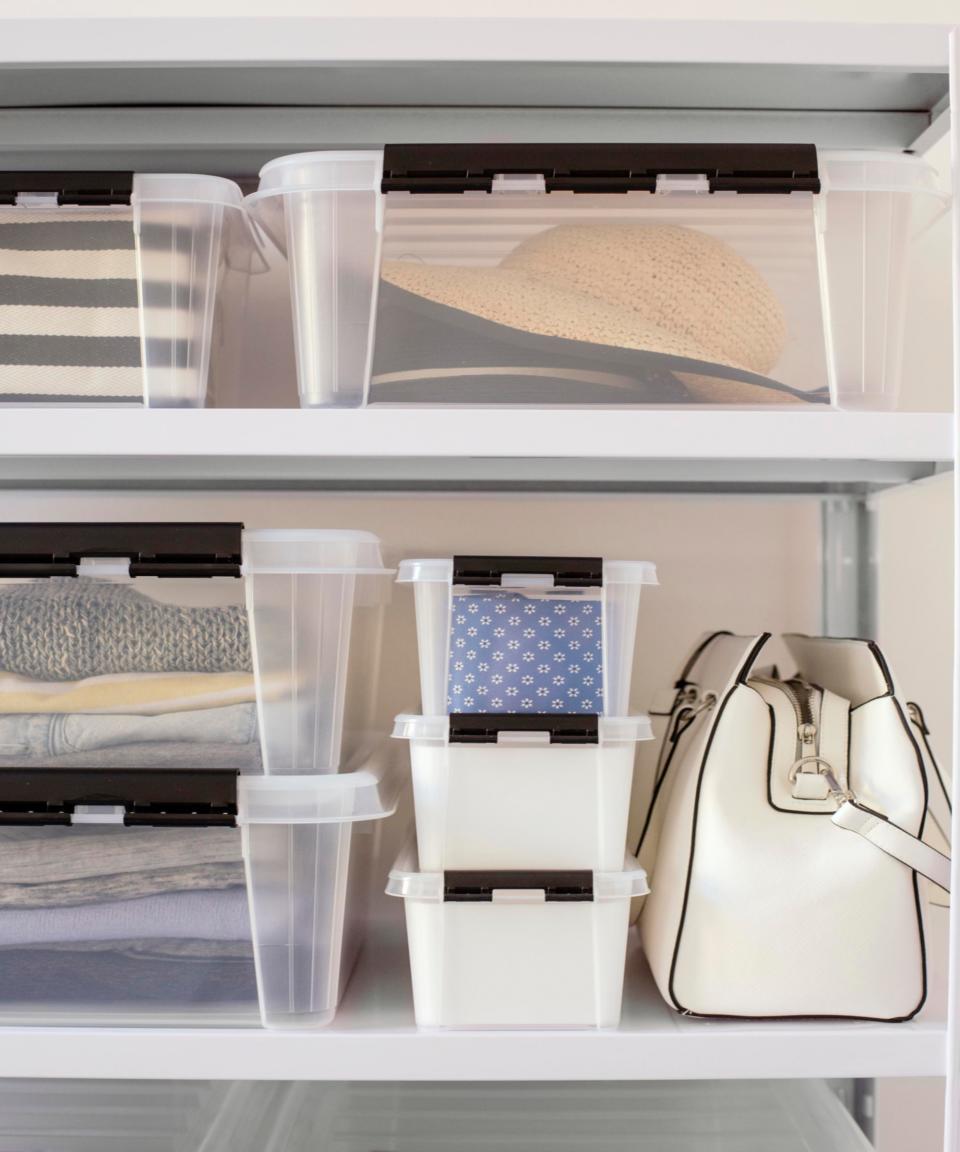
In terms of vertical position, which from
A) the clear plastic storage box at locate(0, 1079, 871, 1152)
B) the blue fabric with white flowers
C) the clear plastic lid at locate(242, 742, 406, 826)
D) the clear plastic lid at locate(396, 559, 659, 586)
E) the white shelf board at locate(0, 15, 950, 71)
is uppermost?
the white shelf board at locate(0, 15, 950, 71)

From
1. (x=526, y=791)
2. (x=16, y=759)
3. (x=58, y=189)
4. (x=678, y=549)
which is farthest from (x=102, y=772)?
(x=678, y=549)

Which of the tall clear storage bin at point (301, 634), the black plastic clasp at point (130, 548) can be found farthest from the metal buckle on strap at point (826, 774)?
the black plastic clasp at point (130, 548)

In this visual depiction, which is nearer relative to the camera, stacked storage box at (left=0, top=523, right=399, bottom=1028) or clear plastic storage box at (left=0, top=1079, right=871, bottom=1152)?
stacked storage box at (left=0, top=523, right=399, bottom=1028)

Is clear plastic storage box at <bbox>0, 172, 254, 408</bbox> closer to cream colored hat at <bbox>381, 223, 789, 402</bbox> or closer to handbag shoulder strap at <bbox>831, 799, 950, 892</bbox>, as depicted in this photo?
cream colored hat at <bbox>381, 223, 789, 402</bbox>

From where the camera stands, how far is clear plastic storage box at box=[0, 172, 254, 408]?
781 millimetres

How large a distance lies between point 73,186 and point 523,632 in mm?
493

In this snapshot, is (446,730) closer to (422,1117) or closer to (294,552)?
(294,552)

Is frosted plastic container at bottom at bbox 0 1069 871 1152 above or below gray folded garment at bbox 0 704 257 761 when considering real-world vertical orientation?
below

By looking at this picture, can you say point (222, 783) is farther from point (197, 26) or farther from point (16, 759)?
point (197, 26)

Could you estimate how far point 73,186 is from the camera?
2.54 ft

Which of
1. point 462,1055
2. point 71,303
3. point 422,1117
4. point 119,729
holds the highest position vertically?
point 71,303

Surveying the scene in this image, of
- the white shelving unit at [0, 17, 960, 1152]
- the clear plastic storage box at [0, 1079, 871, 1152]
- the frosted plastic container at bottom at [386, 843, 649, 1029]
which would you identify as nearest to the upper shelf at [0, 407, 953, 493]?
the white shelving unit at [0, 17, 960, 1152]

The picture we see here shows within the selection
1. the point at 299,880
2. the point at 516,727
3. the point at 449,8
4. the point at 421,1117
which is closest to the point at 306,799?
the point at 299,880

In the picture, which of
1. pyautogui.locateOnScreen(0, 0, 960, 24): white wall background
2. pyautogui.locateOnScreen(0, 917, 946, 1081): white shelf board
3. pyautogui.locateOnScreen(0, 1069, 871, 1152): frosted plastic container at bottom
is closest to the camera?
pyautogui.locateOnScreen(0, 917, 946, 1081): white shelf board
